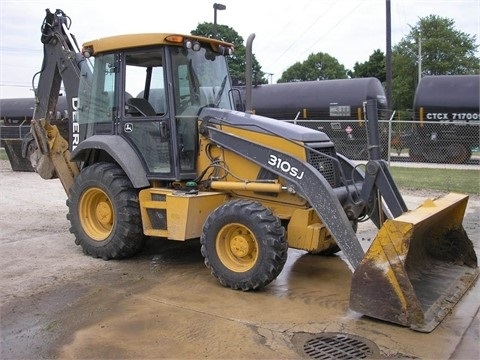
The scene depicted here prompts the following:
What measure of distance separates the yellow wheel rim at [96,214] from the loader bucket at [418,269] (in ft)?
11.0

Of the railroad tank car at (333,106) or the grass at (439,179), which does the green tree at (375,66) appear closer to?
the railroad tank car at (333,106)

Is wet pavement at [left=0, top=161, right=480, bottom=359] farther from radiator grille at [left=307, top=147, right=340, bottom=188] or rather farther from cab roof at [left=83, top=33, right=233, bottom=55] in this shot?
cab roof at [left=83, top=33, right=233, bottom=55]

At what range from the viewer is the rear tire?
6078mm

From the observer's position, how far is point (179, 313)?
4.64m

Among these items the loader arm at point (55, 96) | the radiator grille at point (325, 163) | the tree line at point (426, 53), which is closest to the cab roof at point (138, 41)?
the loader arm at point (55, 96)

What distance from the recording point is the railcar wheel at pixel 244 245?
4930 mm

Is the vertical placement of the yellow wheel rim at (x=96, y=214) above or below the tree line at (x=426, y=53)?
below

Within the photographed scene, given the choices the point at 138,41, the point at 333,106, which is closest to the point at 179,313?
the point at 138,41

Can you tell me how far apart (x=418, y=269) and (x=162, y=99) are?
3.34 m

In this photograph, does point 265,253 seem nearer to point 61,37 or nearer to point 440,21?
point 61,37

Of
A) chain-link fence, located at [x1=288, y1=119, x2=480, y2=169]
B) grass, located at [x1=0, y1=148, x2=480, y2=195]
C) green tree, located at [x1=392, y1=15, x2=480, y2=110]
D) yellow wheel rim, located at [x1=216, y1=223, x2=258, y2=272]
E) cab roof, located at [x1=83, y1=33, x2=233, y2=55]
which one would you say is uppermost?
green tree, located at [x1=392, y1=15, x2=480, y2=110]

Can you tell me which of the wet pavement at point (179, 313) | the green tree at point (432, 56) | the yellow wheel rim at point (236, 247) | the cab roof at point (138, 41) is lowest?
the wet pavement at point (179, 313)

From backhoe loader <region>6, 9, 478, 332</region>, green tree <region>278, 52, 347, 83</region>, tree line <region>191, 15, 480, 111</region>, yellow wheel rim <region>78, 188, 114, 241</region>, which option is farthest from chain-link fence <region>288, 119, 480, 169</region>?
green tree <region>278, 52, 347, 83</region>

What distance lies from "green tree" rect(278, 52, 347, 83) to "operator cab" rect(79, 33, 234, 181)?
67.5m
